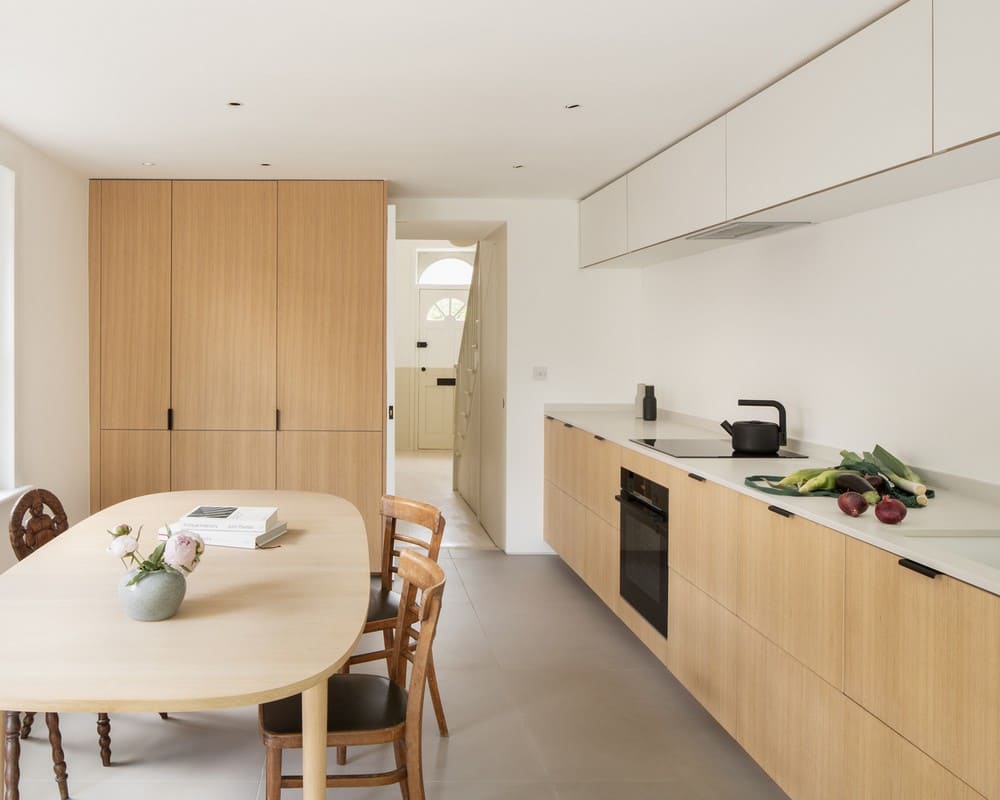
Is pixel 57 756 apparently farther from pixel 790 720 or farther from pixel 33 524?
pixel 790 720

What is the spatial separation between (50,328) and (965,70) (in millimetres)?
4339

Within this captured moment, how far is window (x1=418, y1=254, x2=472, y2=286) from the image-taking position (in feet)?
37.4

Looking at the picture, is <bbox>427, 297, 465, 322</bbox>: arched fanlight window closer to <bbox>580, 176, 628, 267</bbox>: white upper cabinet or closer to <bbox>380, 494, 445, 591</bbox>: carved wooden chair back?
<bbox>580, 176, 628, 267</bbox>: white upper cabinet

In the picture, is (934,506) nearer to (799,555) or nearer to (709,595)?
(799,555)

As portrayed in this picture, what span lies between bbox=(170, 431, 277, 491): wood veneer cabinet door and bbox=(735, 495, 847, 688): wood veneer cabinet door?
324 centimetres

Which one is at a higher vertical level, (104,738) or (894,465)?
Result: (894,465)

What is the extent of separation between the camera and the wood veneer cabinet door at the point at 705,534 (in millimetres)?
2779

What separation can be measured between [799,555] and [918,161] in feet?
3.69

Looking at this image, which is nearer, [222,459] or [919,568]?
[919,568]

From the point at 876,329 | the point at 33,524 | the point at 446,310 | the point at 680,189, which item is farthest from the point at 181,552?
the point at 446,310

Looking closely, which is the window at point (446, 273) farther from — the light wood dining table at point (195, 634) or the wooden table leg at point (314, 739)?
the wooden table leg at point (314, 739)

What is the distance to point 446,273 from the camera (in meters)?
11.4

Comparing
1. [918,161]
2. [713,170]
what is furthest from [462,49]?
[918,161]

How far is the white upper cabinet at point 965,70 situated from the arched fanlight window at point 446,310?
31.1 feet
